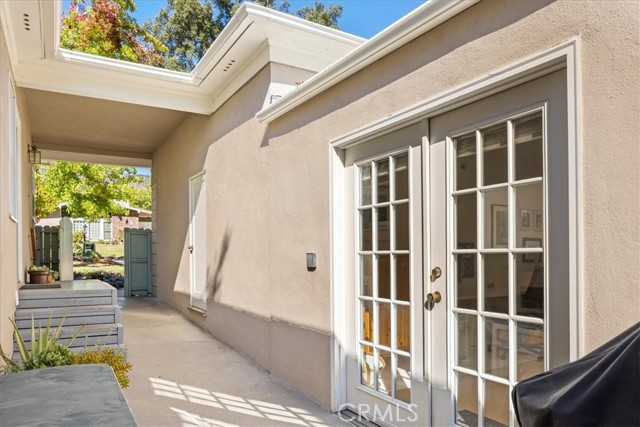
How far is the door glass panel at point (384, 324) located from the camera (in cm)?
323

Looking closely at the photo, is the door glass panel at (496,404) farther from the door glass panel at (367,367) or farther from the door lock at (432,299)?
the door glass panel at (367,367)

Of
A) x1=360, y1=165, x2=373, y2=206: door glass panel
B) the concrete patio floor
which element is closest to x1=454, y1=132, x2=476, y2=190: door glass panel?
x1=360, y1=165, x2=373, y2=206: door glass panel

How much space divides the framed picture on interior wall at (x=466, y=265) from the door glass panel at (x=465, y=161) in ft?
1.15

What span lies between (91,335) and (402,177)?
3.70 m

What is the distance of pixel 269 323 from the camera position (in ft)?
15.7

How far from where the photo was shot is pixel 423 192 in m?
2.93

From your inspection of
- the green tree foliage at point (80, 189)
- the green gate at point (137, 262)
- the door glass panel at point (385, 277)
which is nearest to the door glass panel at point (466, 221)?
the door glass panel at point (385, 277)

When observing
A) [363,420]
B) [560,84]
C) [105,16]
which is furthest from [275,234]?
[105,16]

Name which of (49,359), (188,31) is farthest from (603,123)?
(188,31)

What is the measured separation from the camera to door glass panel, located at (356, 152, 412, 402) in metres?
3.10

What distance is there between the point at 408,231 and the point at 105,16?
10.9 m

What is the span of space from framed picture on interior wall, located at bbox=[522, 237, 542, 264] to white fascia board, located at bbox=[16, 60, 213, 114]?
5.35 meters

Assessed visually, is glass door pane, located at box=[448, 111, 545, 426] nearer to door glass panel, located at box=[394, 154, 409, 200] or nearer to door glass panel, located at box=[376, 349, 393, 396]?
door glass panel, located at box=[394, 154, 409, 200]

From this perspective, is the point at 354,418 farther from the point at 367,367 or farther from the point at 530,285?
the point at 530,285
